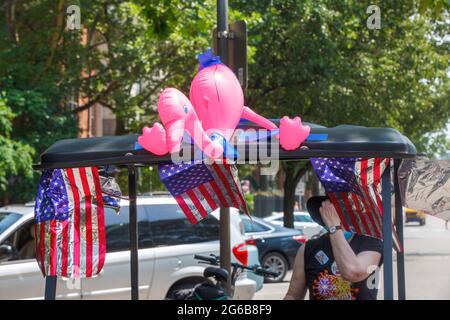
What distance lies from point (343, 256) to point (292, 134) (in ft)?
3.83

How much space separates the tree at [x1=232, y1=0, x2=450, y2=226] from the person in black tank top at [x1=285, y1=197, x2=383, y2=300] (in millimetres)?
14206

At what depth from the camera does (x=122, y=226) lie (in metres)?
10.1

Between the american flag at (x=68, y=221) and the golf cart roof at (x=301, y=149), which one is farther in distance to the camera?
the american flag at (x=68, y=221)

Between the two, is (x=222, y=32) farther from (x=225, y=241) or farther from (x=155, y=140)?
(x=155, y=140)

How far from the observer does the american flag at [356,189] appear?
4.27 meters

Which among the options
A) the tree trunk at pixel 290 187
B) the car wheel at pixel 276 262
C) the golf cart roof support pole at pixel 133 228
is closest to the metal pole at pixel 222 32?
the golf cart roof support pole at pixel 133 228

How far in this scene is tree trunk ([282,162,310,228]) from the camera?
26438mm

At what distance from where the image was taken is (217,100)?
429 cm

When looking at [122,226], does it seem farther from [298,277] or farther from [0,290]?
[298,277]

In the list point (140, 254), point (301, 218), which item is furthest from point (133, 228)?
point (301, 218)

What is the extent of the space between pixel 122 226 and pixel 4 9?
8.48m

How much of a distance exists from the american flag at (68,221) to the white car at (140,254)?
4475mm

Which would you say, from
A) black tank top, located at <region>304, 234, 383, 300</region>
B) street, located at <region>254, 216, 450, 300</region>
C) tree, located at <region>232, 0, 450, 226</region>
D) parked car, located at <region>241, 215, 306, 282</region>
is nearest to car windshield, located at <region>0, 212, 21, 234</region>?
street, located at <region>254, 216, 450, 300</region>

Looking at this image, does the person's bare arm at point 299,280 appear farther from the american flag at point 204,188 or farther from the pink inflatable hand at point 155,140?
the pink inflatable hand at point 155,140
